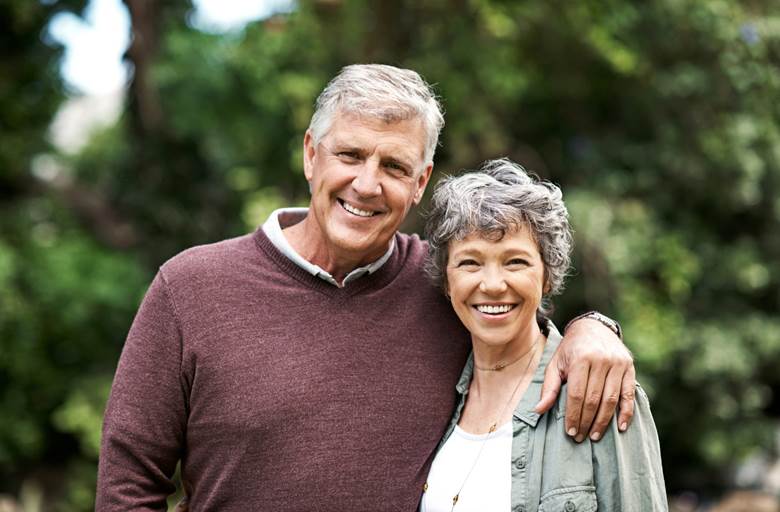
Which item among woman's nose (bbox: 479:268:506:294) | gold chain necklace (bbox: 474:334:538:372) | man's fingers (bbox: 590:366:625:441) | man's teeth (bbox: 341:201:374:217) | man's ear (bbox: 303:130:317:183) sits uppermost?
man's ear (bbox: 303:130:317:183)

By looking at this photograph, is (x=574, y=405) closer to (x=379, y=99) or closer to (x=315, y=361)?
(x=315, y=361)

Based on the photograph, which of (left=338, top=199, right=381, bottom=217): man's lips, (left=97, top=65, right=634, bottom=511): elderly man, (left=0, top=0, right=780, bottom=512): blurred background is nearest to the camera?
(left=97, top=65, right=634, bottom=511): elderly man

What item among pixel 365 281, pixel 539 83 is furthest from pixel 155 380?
pixel 539 83

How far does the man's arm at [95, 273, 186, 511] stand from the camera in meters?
2.02

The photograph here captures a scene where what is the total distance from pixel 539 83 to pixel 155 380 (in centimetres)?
512

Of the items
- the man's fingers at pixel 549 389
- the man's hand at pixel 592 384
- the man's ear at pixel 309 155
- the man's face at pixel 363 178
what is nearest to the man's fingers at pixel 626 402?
the man's hand at pixel 592 384

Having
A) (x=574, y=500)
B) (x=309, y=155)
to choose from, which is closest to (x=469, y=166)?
(x=309, y=155)

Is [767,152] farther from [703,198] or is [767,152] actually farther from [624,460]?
[624,460]

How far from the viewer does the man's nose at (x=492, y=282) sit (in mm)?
1944

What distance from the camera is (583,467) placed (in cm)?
183

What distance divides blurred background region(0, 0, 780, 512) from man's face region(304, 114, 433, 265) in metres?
2.85

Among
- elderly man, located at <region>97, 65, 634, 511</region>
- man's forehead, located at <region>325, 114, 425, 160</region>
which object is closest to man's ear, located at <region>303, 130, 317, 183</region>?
elderly man, located at <region>97, 65, 634, 511</region>

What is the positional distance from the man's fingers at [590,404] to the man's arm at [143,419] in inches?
35.8

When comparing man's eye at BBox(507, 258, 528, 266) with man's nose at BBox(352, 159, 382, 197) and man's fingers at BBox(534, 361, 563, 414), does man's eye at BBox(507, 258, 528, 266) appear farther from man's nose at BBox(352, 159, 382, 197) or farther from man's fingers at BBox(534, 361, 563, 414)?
man's nose at BBox(352, 159, 382, 197)
